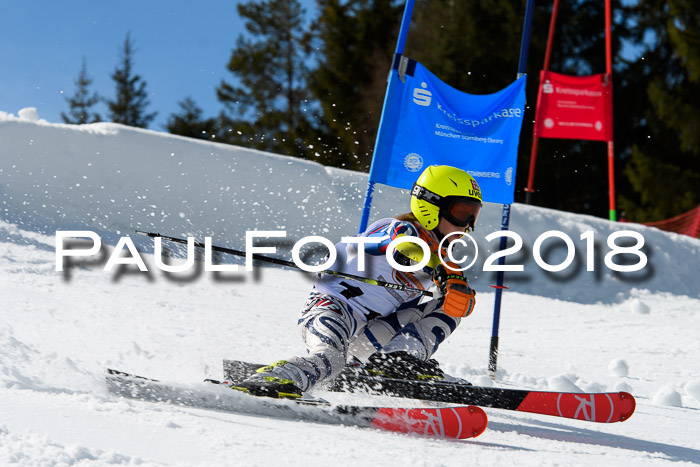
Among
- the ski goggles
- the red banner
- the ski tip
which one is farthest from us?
the red banner

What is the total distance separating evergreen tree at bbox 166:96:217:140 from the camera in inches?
1229

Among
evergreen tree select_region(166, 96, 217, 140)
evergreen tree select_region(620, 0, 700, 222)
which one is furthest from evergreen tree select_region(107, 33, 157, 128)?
evergreen tree select_region(620, 0, 700, 222)

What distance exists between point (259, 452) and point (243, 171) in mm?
7449

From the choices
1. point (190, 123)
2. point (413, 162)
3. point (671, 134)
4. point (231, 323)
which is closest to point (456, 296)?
point (413, 162)

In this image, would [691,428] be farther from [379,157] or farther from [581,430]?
[379,157]

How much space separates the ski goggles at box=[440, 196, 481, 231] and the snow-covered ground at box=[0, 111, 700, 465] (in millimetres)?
989

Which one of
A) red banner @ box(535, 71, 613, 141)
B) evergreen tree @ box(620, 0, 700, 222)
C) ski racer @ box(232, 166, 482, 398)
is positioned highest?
evergreen tree @ box(620, 0, 700, 222)

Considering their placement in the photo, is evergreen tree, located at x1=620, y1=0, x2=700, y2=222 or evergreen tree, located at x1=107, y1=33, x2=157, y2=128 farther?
evergreen tree, located at x1=107, y1=33, x2=157, y2=128

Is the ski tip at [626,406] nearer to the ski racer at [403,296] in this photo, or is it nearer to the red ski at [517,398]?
the red ski at [517,398]

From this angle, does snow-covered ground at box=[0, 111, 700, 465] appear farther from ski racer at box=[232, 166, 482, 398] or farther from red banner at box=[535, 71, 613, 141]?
red banner at box=[535, 71, 613, 141]

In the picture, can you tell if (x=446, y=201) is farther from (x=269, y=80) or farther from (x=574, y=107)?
(x=269, y=80)

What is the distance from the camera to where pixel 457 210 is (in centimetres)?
395

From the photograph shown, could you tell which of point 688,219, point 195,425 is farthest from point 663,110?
point 195,425

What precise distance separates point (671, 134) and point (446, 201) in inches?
837
